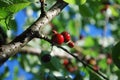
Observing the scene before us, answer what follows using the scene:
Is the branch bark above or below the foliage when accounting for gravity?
above

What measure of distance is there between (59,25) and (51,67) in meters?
1.79

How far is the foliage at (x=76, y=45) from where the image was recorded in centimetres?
197

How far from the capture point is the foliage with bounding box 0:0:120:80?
6.48ft

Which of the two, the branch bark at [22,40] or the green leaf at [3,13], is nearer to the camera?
the branch bark at [22,40]

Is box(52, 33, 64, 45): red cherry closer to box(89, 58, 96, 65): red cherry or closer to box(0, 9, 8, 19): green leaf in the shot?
box(0, 9, 8, 19): green leaf

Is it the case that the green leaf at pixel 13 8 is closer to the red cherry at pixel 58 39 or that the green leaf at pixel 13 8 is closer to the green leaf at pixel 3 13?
the green leaf at pixel 3 13

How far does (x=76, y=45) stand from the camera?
418 cm

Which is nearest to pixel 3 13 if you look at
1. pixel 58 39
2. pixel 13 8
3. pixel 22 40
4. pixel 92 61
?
pixel 13 8

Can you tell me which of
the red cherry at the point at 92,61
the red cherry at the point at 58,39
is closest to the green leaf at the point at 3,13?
the red cherry at the point at 58,39

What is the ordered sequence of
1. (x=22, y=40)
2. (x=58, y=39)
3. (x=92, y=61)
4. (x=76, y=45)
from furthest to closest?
(x=76, y=45) → (x=92, y=61) → (x=58, y=39) → (x=22, y=40)

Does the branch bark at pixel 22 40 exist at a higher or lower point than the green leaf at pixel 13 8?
lower

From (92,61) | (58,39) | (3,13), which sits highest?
(3,13)

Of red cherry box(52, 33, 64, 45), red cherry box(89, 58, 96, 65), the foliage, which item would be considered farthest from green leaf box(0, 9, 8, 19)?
red cherry box(89, 58, 96, 65)

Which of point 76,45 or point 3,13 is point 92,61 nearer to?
point 76,45
